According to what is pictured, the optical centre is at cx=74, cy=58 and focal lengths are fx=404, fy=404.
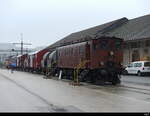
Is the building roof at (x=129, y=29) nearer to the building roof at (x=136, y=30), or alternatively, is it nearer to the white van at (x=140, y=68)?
the building roof at (x=136, y=30)

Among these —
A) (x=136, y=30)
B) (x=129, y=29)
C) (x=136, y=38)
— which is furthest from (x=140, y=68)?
(x=129, y=29)

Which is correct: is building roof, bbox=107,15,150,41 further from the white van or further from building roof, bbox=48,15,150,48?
the white van

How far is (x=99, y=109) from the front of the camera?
43.3 feet

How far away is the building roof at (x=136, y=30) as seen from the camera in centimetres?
4880

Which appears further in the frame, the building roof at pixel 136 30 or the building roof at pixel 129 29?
the building roof at pixel 129 29

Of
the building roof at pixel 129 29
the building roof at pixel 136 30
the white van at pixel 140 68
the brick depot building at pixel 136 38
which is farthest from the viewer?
the building roof at pixel 129 29

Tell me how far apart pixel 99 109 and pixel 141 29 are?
39.9 metres

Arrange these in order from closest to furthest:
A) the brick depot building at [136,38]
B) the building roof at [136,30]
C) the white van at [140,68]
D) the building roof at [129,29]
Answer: the white van at [140,68]
the brick depot building at [136,38]
the building roof at [136,30]
the building roof at [129,29]

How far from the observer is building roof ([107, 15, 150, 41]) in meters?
48.8

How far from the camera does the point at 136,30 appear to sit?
53.3 meters

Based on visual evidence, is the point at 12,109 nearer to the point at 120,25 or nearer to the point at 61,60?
the point at 61,60

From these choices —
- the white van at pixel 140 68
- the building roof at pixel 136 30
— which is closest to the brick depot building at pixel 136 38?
the building roof at pixel 136 30


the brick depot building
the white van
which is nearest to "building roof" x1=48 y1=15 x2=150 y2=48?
the brick depot building

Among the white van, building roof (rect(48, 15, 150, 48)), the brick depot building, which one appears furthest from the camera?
building roof (rect(48, 15, 150, 48))
